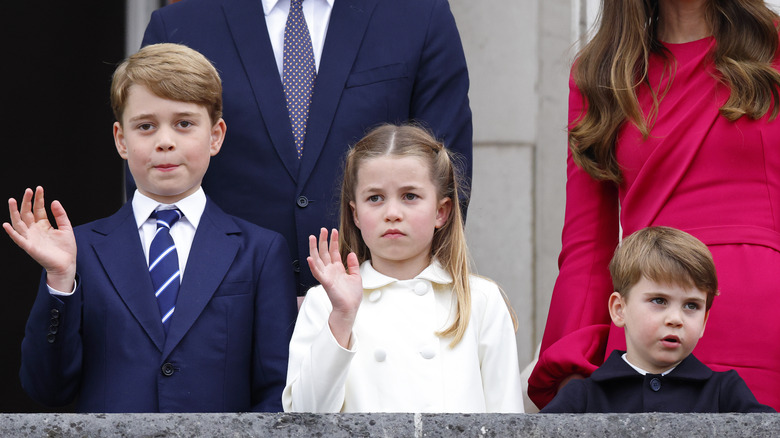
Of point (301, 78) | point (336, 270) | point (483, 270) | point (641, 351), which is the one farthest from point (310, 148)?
point (483, 270)

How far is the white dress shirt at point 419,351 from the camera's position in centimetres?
349

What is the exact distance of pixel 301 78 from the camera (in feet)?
13.7

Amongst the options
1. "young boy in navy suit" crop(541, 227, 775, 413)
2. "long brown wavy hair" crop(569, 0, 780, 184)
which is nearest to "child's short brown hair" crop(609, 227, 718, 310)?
"young boy in navy suit" crop(541, 227, 775, 413)

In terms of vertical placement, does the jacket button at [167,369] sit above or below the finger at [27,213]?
below

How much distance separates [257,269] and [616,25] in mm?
1279

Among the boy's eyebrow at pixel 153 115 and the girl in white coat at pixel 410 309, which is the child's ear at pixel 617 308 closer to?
the girl in white coat at pixel 410 309

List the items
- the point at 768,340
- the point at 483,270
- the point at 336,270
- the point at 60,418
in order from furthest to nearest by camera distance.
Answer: the point at 483,270, the point at 768,340, the point at 336,270, the point at 60,418

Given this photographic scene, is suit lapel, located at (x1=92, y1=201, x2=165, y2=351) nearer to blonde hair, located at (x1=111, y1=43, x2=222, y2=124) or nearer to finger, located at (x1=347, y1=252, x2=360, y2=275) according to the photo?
blonde hair, located at (x1=111, y1=43, x2=222, y2=124)

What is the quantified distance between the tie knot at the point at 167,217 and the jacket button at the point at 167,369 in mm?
429

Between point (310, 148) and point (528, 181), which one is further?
point (528, 181)

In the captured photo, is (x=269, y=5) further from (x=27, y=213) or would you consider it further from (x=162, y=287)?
(x=27, y=213)

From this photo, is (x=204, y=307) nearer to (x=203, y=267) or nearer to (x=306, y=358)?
(x=203, y=267)

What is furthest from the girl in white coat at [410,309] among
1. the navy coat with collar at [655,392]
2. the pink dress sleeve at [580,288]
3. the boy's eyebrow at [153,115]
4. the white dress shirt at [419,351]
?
the boy's eyebrow at [153,115]

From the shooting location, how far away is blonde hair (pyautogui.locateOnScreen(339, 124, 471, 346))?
372cm
